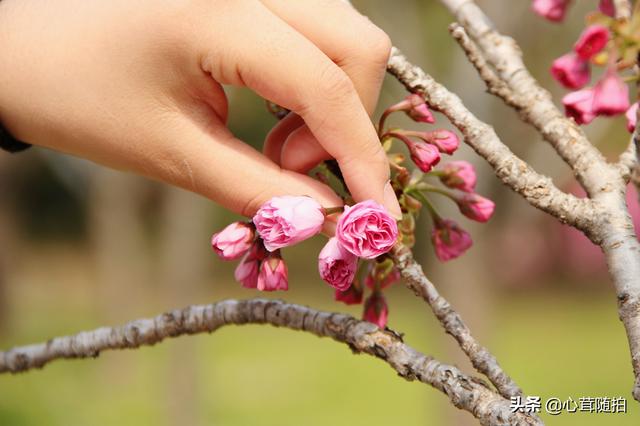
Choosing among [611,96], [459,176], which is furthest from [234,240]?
[611,96]

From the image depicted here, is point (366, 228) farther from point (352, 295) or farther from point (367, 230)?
point (352, 295)

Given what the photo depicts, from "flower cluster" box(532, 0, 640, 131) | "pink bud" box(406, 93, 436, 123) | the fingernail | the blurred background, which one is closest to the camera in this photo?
"flower cluster" box(532, 0, 640, 131)

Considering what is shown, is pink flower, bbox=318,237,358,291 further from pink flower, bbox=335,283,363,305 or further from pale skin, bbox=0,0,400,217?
pink flower, bbox=335,283,363,305

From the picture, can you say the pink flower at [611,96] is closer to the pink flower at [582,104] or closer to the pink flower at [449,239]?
the pink flower at [582,104]

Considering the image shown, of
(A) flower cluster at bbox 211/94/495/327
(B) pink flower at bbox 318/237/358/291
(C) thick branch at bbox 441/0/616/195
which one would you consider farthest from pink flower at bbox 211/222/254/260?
(C) thick branch at bbox 441/0/616/195

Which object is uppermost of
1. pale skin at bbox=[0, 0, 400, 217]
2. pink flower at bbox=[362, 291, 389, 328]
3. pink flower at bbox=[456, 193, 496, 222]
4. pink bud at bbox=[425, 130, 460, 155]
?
pink flower at bbox=[456, 193, 496, 222]

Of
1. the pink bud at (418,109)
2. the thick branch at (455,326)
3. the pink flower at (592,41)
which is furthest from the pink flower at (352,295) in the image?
the pink flower at (592,41)

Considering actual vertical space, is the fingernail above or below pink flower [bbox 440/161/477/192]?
below
